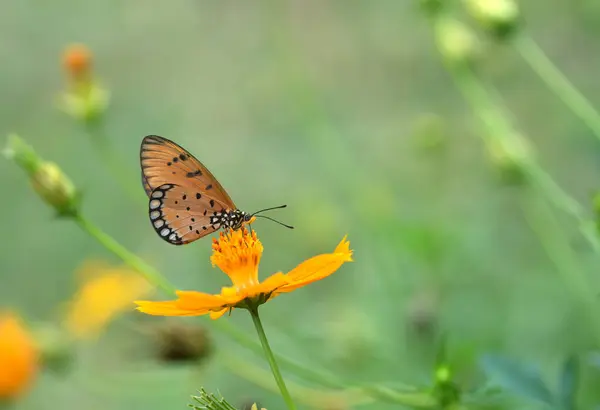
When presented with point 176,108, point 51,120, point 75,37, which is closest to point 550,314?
point 176,108

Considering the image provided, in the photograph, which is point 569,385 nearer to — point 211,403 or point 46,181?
point 211,403

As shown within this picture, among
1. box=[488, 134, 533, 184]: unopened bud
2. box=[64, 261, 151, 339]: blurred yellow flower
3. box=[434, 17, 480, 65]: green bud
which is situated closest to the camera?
box=[488, 134, 533, 184]: unopened bud

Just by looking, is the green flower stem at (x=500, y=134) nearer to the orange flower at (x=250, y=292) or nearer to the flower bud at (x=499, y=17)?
the flower bud at (x=499, y=17)

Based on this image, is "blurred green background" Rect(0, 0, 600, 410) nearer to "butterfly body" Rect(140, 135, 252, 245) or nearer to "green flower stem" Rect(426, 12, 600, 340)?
"green flower stem" Rect(426, 12, 600, 340)

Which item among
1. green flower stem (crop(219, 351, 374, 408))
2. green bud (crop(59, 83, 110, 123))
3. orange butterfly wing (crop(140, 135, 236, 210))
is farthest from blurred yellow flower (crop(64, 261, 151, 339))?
orange butterfly wing (crop(140, 135, 236, 210))

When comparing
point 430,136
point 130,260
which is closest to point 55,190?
point 130,260

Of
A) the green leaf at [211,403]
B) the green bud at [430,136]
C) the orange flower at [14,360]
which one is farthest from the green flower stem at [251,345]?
the green bud at [430,136]
